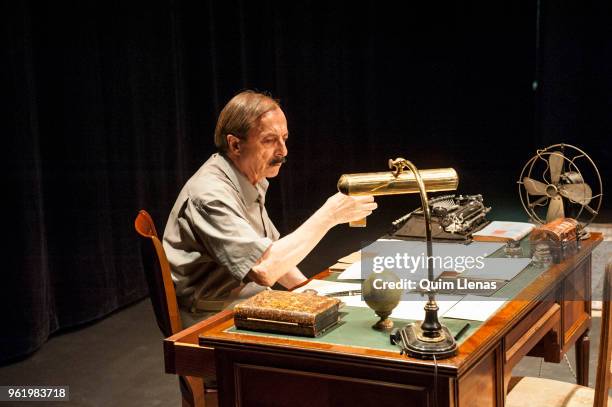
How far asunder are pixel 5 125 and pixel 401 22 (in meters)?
3.00

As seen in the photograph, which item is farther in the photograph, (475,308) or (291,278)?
(291,278)

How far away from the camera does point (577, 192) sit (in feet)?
10.0

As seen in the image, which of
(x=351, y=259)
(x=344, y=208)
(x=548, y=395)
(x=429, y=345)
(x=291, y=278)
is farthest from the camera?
(x=291, y=278)

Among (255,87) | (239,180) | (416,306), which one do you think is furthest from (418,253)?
(255,87)

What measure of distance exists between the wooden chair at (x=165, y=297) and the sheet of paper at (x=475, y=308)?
2.61 feet

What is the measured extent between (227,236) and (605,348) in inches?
45.1

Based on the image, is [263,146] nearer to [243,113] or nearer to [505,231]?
[243,113]

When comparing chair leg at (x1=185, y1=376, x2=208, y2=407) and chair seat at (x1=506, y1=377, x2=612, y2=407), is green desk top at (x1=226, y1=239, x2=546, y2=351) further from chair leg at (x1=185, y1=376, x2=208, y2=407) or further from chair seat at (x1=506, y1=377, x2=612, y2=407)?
chair leg at (x1=185, y1=376, x2=208, y2=407)

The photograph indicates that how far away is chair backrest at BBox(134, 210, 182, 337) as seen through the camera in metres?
2.33

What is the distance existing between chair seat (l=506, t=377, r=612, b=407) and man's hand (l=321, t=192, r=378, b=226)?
73 centimetres

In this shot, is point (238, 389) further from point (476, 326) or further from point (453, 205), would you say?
point (453, 205)

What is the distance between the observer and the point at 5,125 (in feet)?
12.9

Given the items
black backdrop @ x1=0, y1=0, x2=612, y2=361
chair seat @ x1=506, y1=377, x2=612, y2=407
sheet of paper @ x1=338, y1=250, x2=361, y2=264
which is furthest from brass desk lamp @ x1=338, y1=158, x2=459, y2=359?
black backdrop @ x1=0, y1=0, x2=612, y2=361

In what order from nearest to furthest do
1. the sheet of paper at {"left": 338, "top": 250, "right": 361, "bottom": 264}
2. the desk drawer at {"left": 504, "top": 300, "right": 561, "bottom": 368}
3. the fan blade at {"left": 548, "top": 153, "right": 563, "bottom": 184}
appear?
the desk drawer at {"left": 504, "top": 300, "right": 561, "bottom": 368} → the sheet of paper at {"left": 338, "top": 250, "right": 361, "bottom": 264} → the fan blade at {"left": 548, "top": 153, "right": 563, "bottom": 184}
